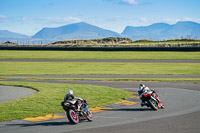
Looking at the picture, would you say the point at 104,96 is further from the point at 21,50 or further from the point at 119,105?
the point at 21,50

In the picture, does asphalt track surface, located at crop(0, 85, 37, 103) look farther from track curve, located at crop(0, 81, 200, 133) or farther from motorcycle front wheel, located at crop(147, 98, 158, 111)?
motorcycle front wheel, located at crop(147, 98, 158, 111)

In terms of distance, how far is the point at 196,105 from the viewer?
1916 cm

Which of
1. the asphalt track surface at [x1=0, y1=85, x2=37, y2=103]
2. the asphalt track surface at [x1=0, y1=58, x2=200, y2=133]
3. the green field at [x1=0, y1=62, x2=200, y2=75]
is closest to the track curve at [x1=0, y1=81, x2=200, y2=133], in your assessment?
the asphalt track surface at [x1=0, y1=58, x2=200, y2=133]

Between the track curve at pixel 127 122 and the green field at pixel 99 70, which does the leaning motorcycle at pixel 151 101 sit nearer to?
the track curve at pixel 127 122

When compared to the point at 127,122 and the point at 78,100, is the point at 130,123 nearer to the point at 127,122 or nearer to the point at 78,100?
the point at 127,122

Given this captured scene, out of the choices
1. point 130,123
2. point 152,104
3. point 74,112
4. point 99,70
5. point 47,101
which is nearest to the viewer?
point 74,112

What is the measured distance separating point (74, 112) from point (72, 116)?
207mm

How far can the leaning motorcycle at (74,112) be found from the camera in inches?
552

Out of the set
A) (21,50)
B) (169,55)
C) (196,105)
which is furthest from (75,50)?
(196,105)

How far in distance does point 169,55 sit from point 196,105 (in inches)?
2099

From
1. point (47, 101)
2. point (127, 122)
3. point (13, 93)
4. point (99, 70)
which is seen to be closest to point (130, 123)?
point (127, 122)

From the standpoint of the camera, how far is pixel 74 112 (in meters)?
14.2

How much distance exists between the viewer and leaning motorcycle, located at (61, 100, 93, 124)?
552 inches

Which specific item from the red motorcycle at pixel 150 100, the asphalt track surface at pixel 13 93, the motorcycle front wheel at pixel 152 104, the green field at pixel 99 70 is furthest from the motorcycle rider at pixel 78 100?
the green field at pixel 99 70
